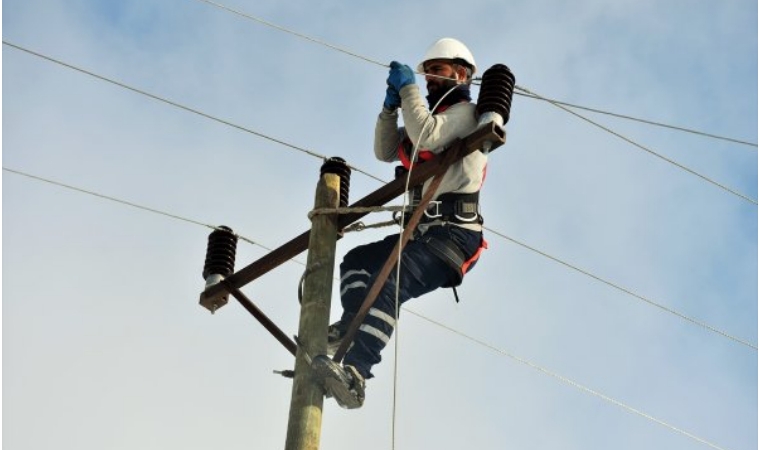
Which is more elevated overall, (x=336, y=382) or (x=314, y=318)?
(x=314, y=318)

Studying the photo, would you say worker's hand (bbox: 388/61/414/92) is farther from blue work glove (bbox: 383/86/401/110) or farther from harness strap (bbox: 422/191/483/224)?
harness strap (bbox: 422/191/483/224)

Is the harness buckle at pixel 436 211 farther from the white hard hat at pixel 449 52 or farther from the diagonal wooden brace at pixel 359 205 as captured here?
the white hard hat at pixel 449 52

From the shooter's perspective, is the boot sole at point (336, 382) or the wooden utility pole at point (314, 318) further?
the boot sole at point (336, 382)

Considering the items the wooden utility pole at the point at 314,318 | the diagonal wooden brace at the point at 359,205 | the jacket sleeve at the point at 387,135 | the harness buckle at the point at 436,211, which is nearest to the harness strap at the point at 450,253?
the harness buckle at the point at 436,211

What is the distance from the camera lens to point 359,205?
7.13 metres

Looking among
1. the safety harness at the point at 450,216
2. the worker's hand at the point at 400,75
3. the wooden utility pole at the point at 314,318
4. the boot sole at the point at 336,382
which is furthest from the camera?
the worker's hand at the point at 400,75

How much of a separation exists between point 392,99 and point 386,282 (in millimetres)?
1202

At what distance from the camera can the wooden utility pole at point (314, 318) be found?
624 centimetres

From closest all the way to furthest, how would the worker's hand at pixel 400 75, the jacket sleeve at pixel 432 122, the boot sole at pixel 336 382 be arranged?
the boot sole at pixel 336 382
the jacket sleeve at pixel 432 122
the worker's hand at pixel 400 75

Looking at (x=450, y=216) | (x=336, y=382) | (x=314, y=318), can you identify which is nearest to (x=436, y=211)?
(x=450, y=216)

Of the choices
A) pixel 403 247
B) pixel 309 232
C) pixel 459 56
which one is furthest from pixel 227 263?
pixel 459 56

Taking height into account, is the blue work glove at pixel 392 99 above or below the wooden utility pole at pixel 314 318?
above

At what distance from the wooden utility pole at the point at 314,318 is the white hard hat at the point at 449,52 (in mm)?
969

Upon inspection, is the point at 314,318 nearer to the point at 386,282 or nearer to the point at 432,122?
the point at 386,282
